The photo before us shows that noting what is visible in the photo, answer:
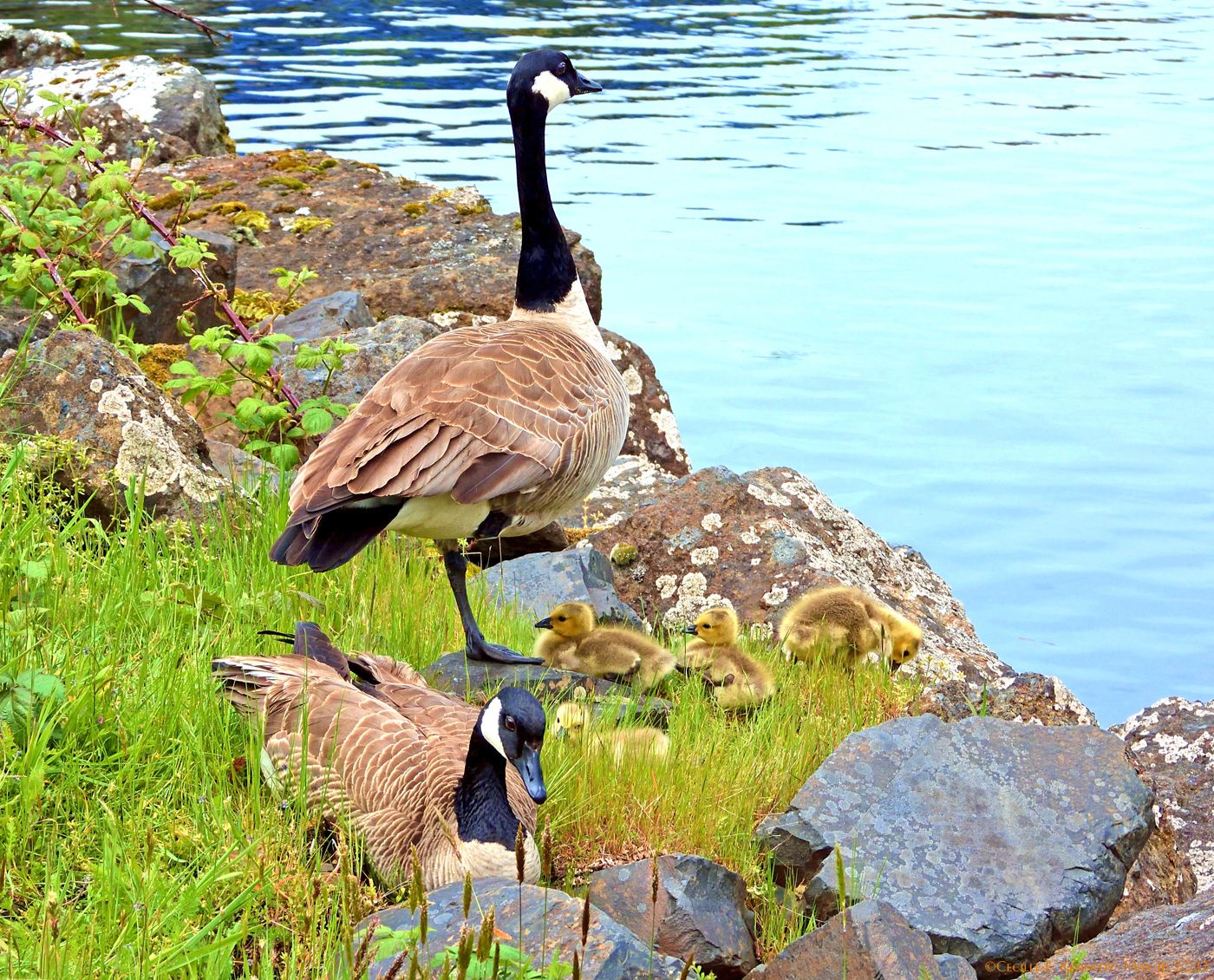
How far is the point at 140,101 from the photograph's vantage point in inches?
525

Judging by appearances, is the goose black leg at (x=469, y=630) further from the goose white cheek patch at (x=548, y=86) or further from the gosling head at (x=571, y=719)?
the goose white cheek patch at (x=548, y=86)

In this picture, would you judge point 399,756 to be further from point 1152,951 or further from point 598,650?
point 1152,951

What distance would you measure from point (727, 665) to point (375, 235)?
18.5 ft

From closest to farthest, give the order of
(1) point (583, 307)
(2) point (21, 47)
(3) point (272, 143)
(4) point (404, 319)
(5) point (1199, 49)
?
(1) point (583, 307) < (4) point (404, 319) < (2) point (21, 47) < (3) point (272, 143) < (5) point (1199, 49)

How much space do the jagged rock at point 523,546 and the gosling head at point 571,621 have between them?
5.73 ft

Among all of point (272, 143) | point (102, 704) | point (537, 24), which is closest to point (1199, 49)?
point (537, 24)

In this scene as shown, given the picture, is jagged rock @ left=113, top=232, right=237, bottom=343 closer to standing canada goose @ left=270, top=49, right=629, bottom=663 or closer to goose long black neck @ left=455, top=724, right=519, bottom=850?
standing canada goose @ left=270, top=49, right=629, bottom=663

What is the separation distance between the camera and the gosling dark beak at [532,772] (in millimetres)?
3685

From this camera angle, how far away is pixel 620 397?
6434 millimetres

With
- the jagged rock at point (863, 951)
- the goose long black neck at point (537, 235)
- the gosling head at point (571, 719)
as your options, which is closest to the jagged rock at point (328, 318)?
the goose long black neck at point (537, 235)

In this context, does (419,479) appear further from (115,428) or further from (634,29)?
(634,29)

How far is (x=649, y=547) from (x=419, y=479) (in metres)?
2.45

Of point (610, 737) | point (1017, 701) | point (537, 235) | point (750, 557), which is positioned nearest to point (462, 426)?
point (610, 737)

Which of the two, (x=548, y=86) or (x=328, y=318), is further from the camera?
(x=328, y=318)
